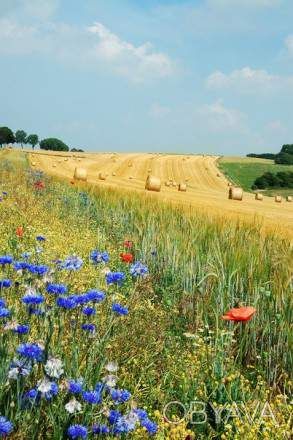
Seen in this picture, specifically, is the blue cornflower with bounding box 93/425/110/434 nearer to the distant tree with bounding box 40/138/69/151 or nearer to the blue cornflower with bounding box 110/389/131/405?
the blue cornflower with bounding box 110/389/131/405

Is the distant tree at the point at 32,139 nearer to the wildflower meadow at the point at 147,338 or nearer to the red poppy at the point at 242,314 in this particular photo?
the wildflower meadow at the point at 147,338

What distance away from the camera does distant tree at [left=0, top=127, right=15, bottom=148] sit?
11800 cm

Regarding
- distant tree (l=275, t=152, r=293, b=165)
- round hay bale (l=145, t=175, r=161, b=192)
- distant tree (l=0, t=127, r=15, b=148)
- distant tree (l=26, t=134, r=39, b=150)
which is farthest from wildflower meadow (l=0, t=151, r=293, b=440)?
distant tree (l=26, t=134, r=39, b=150)

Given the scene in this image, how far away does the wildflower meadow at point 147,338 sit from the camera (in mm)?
2508

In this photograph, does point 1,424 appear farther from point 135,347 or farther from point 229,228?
point 229,228

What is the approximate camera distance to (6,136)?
11931 cm

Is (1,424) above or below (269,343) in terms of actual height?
above

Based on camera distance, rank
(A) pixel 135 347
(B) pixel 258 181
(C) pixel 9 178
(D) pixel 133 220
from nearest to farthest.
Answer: (A) pixel 135 347 → (D) pixel 133 220 → (C) pixel 9 178 → (B) pixel 258 181

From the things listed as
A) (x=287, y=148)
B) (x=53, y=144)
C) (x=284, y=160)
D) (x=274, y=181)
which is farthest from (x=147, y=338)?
(x=53, y=144)

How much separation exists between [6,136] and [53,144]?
10.0 metres

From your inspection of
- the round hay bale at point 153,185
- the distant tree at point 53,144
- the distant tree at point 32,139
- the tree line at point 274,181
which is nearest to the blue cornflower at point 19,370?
the round hay bale at point 153,185

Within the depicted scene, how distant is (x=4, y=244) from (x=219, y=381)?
3771 millimetres

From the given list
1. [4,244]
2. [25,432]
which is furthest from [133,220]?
[25,432]

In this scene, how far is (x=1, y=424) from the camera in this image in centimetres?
201
